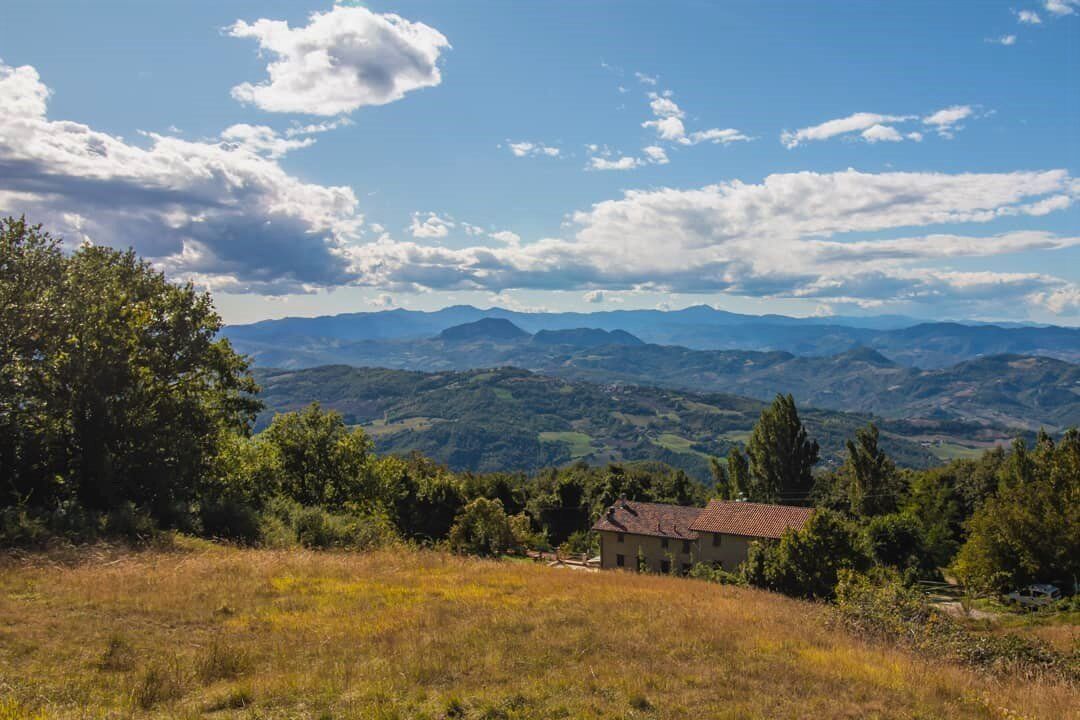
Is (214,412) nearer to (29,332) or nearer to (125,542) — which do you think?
(29,332)

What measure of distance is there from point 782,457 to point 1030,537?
109ft

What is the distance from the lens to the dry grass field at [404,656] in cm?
786

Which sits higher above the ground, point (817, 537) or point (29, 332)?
point (29, 332)

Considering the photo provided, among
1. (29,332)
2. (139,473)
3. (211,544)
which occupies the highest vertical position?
(29,332)

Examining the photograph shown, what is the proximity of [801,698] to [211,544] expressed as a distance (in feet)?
53.4

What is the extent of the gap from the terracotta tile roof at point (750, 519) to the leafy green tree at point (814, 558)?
23.9 meters

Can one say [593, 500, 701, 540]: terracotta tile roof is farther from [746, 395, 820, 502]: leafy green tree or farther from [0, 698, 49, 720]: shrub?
[0, 698, 49, 720]: shrub

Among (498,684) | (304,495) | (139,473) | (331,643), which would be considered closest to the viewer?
(498,684)

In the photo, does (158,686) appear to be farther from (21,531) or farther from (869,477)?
(869,477)

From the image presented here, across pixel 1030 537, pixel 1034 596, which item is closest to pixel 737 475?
pixel 1030 537

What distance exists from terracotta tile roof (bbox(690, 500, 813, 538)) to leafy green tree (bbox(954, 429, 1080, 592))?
12353 mm

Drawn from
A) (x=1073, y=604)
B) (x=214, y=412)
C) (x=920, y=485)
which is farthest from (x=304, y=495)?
(x=920, y=485)

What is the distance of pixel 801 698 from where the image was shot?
8953 mm

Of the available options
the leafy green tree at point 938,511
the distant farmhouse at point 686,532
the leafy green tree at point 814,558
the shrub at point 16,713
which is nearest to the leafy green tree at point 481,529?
the distant farmhouse at point 686,532
